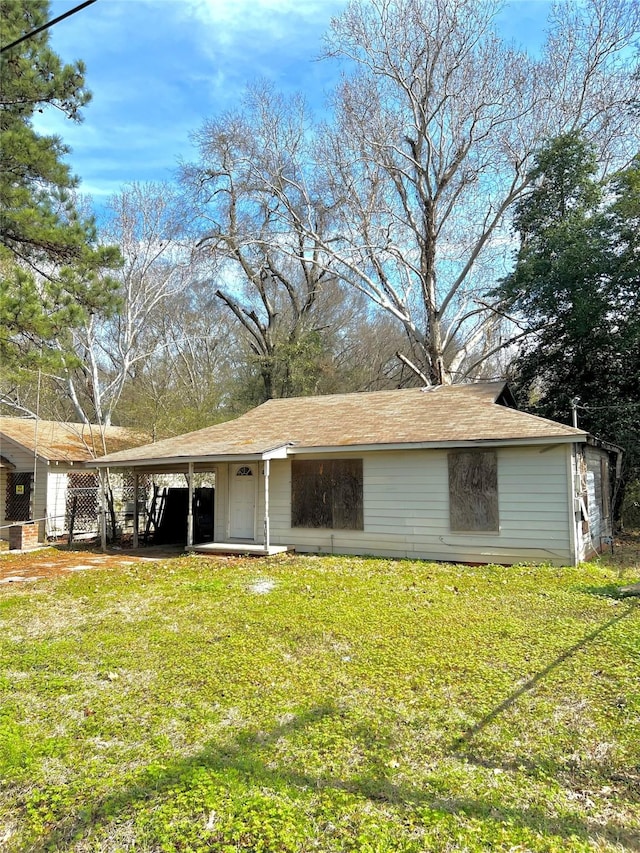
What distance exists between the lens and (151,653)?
207 inches

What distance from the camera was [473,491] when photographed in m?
10.3

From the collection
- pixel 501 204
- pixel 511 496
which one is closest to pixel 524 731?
pixel 511 496

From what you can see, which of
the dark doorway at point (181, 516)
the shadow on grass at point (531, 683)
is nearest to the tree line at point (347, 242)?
the dark doorway at point (181, 516)

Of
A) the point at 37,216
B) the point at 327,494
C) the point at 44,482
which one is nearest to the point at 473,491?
the point at 327,494

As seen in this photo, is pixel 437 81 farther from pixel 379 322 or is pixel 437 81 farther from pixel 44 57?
pixel 44 57

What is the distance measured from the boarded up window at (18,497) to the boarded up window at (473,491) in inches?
501

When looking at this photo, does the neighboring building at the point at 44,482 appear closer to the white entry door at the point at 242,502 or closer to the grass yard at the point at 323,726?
the white entry door at the point at 242,502

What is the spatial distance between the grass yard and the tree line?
7712 millimetres

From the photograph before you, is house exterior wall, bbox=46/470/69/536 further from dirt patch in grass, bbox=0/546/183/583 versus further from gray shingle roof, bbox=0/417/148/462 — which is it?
dirt patch in grass, bbox=0/546/183/583

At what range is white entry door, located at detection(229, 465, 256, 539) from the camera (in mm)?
12828

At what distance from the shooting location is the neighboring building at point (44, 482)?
15.8 metres

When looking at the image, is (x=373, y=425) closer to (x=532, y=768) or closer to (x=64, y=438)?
(x=532, y=768)

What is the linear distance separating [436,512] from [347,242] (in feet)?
51.8

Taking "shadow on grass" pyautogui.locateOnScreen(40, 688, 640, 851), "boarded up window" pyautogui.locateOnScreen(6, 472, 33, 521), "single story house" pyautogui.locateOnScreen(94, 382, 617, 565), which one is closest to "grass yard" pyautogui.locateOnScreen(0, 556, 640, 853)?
"shadow on grass" pyautogui.locateOnScreen(40, 688, 640, 851)
